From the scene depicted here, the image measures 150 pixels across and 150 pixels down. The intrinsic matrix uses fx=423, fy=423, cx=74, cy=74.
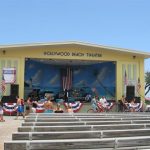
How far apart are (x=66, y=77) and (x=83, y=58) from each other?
5.28 m

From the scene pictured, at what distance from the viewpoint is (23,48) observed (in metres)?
29.2

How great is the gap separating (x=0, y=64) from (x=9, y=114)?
391 centimetres

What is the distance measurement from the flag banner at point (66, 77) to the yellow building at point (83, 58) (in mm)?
4516

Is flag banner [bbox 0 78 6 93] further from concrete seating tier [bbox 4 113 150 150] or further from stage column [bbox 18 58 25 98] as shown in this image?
concrete seating tier [bbox 4 113 150 150]

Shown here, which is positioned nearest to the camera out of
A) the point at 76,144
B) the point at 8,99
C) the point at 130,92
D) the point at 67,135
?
the point at 76,144

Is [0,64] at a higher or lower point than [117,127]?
higher

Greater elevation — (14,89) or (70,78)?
(70,78)

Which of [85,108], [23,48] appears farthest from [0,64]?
[85,108]

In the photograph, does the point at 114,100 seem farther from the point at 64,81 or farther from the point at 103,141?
the point at 103,141

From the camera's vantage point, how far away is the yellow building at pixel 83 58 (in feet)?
95.0

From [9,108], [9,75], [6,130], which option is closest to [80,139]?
[6,130]

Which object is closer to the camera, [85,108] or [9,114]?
[9,114]

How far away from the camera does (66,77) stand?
35.1m

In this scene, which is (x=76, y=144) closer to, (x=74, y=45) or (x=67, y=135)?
(x=67, y=135)
